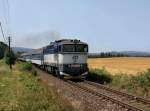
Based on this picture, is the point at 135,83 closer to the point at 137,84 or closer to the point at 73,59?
the point at 137,84

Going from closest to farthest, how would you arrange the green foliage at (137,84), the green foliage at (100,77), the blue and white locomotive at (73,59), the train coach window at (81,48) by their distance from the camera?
1. the green foliage at (137,84)
2. the blue and white locomotive at (73,59)
3. the green foliage at (100,77)
4. the train coach window at (81,48)

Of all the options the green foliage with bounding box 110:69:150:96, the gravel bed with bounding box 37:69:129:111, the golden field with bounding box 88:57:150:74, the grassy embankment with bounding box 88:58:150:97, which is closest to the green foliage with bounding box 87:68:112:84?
the grassy embankment with bounding box 88:58:150:97

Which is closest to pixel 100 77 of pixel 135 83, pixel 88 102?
pixel 135 83

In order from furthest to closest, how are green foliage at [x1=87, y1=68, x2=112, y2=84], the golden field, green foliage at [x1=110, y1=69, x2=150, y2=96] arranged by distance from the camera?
1. the golden field
2. green foliage at [x1=87, y1=68, x2=112, y2=84]
3. green foliage at [x1=110, y1=69, x2=150, y2=96]

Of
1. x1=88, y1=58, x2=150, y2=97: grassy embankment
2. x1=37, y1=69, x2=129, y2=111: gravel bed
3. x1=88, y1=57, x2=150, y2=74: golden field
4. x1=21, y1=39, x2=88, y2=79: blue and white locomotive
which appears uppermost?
x1=21, y1=39, x2=88, y2=79: blue and white locomotive

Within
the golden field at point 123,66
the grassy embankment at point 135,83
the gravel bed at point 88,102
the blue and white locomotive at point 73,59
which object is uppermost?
the blue and white locomotive at point 73,59

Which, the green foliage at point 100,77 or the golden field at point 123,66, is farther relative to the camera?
the golden field at point 123,66

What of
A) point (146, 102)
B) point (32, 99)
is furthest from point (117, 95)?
point (32, 99)

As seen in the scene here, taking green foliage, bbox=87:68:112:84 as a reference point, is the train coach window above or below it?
above

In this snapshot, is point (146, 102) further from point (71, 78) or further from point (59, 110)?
point (71, 78)

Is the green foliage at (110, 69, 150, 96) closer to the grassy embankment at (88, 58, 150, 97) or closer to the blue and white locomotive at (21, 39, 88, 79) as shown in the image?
the grassy embankment at (88, 58, 150, 97)

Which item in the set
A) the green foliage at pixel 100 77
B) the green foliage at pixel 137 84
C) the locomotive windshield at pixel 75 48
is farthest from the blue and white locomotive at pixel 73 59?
the green foliage at pixel 137 84

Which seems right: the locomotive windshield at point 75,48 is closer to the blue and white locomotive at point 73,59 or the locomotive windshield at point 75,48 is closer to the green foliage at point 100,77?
the blue and white locomotive at point 73,59

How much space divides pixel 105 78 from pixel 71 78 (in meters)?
2.82
